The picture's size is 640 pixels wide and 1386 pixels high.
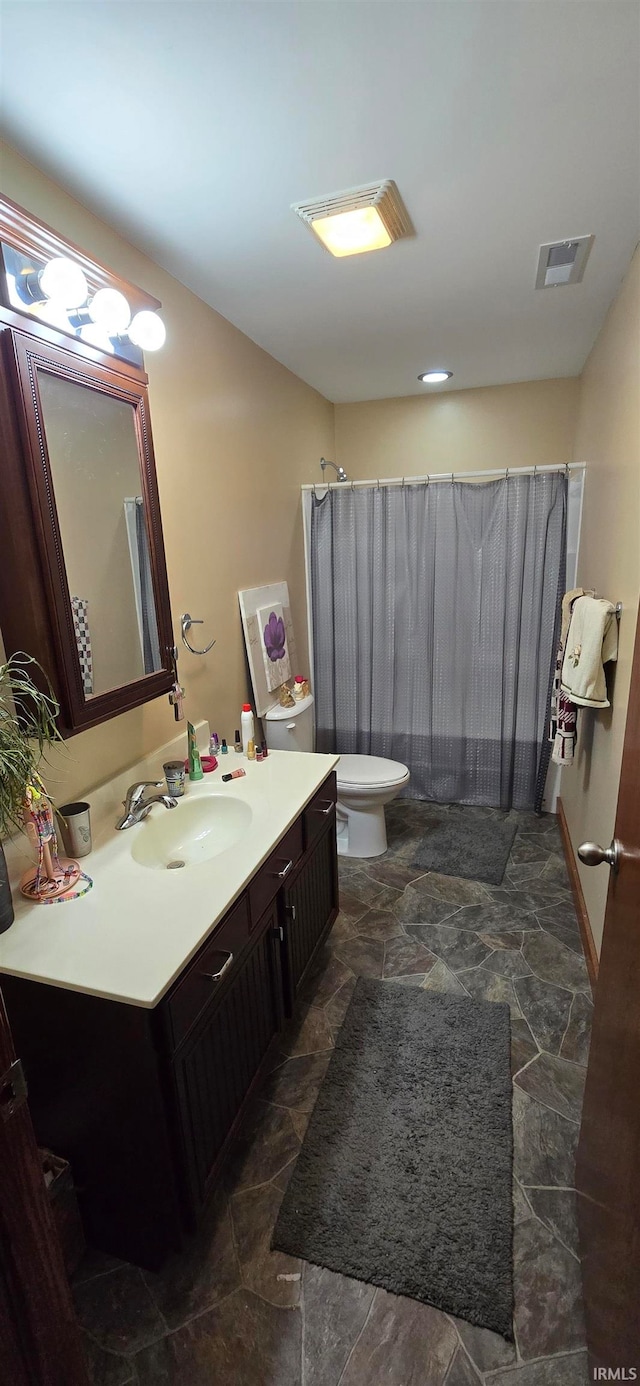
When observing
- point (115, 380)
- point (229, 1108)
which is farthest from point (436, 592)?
point (229, 1108)

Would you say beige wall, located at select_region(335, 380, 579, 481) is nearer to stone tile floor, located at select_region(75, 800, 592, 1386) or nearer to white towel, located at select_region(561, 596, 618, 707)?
white towel, located at select_region(561, 596, 618, 707)

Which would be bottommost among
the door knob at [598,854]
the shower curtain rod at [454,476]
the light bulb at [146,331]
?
the door knob at [598,854]

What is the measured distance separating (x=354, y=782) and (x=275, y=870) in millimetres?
1179

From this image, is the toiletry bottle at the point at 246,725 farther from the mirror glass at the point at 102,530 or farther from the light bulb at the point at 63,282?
the light bulb at the point at 63,282

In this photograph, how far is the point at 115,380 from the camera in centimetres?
145

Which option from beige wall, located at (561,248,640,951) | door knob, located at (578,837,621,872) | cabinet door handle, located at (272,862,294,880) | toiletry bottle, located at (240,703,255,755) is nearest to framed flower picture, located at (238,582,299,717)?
toiletry bottle, located at (240,703,255,755)

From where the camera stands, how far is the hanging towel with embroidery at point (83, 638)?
1369 millimetres

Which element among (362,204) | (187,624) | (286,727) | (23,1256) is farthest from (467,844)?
(362,204)

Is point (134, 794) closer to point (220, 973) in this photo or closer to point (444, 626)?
point (220, 973)

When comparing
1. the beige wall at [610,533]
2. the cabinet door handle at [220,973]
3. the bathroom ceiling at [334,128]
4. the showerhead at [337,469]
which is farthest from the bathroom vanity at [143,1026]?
the showerhead at [337,469]

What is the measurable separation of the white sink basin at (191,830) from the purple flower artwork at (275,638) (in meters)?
1.02

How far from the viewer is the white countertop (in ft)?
3.38

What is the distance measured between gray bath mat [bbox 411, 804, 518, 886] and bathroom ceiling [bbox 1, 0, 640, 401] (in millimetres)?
2357

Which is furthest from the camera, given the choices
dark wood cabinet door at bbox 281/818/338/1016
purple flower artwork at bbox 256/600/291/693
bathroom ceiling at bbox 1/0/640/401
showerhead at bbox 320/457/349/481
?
showerhead at bbox 320/457/349/481
